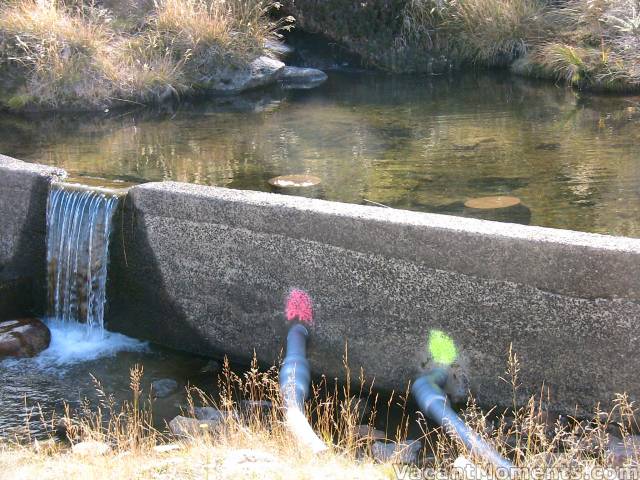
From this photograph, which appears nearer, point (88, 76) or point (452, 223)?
point (452, 223)

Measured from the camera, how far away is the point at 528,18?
14367 millimetres

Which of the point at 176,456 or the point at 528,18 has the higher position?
the point at 528,18

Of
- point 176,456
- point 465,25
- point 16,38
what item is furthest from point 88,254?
point 465,25

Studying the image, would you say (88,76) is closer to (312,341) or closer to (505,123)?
(505,123)

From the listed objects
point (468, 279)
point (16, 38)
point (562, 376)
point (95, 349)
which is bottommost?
point (95, 349)

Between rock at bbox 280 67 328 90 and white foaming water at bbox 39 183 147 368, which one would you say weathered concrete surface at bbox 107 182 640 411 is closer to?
white foaming water at bbox 39 183 147 368

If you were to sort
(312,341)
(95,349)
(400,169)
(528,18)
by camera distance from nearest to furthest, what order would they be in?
(312,341)
(95,349)
(400,169)
(528,18)

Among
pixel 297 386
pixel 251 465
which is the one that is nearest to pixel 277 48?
pixel 297 386

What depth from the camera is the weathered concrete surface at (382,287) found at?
4.34 meters

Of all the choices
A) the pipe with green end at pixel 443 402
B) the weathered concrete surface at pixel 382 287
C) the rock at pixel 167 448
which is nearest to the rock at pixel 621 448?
the weathered concrete surface at pixel 382 287

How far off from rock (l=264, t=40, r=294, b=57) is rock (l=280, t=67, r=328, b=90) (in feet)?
1.26

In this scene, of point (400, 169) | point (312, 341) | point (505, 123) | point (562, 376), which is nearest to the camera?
point (562, 376)

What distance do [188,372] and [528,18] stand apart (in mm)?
10700

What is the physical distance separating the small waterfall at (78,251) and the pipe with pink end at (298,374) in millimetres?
1555
